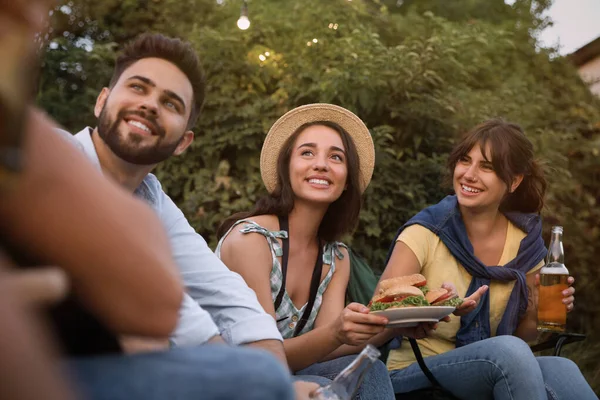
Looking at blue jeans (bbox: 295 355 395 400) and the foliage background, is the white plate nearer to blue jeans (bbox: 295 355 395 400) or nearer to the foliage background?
blue jeans (bbox: 295 355 395 400)

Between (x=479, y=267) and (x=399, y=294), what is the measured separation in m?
0.80

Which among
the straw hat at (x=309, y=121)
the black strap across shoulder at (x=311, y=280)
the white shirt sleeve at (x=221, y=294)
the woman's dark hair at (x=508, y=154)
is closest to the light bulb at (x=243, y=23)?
the straw hat at (x=309, y=121)

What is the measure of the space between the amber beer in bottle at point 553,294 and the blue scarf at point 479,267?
0.34 ft

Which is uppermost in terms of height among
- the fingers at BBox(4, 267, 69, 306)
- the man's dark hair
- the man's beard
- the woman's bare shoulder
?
the man's dark hair

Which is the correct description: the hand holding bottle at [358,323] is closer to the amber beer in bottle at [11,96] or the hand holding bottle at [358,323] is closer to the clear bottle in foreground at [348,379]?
the clear bottle in foreground at [348,379]

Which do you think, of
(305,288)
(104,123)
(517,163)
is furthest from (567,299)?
(104,123)

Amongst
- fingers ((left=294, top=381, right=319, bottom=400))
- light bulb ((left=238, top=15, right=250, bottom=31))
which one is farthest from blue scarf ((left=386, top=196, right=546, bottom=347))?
light bulb ((left=238, top=15, right=250, bottom=31))

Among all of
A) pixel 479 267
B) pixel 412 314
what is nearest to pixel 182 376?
pixel 412 314

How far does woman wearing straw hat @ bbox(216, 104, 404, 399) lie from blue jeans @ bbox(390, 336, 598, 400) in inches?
11.7

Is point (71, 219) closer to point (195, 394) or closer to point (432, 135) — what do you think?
point (195, 394)

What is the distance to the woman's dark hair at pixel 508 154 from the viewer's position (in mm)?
3232

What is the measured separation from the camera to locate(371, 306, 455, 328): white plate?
2318 mm

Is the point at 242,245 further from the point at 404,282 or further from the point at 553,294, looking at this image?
the point at 553,294

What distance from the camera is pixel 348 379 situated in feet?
5.61
